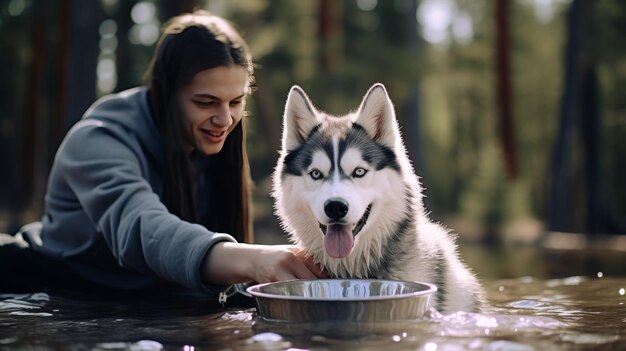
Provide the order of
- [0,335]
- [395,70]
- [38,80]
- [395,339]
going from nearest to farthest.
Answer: [395,339]
[0,335]
[395,70]
[38,80]

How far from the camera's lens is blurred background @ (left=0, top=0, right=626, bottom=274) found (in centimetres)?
1541

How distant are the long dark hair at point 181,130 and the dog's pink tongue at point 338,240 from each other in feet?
3.85

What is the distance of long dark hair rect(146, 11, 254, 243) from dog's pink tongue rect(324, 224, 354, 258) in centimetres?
117

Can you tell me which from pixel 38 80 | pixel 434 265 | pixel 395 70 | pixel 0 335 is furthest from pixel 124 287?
pixel 38 80

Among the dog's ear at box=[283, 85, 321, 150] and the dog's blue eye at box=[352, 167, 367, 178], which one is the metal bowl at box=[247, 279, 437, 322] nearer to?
the dog's blue eye at box=[352, 167, 367, 178]

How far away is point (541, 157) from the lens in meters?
37.1

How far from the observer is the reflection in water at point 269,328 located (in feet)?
9.54

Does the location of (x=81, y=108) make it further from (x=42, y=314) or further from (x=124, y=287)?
(x=42, y=314)

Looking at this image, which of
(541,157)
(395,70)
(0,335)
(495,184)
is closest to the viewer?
(0,335)

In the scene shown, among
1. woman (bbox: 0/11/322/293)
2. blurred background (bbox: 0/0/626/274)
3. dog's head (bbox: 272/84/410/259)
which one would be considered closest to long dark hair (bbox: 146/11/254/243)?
woman (bbox: 0/11/322/293)

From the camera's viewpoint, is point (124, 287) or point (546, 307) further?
point (124, 287)

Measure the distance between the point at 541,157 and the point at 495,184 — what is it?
844 inches

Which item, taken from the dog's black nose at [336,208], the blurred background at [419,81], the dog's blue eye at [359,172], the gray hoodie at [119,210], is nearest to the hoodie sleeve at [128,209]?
the gray hoodie at [119,210]

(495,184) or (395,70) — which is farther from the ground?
(395,70)
